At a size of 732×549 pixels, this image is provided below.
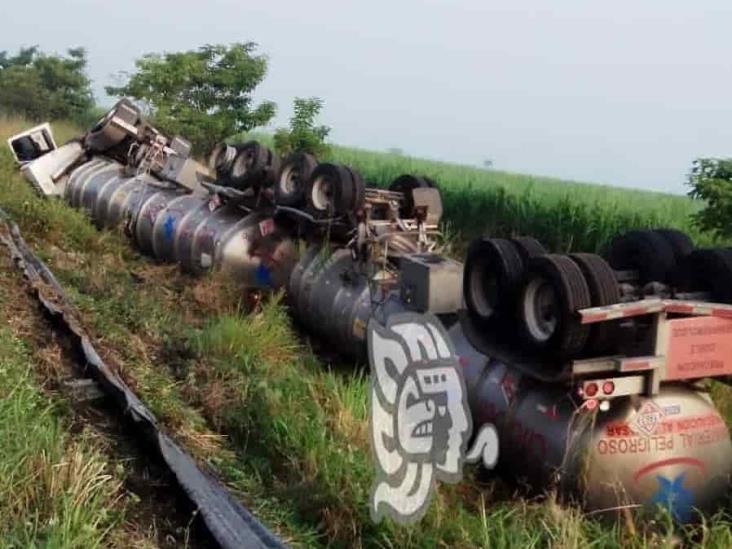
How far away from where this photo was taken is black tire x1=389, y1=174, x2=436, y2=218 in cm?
780

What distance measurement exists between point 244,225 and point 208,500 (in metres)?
Result: 4.98

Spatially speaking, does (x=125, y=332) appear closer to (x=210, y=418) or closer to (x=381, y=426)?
(x=210, y=418)

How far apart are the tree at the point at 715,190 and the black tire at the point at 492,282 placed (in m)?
3.67

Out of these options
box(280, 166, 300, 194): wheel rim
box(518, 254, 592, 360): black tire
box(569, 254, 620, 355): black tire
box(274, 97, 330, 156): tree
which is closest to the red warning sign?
box(569, 254, 620, 355): black tire

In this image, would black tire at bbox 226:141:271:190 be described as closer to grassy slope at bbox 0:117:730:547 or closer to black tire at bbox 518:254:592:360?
grassy slope at bbox 0:117:730:547

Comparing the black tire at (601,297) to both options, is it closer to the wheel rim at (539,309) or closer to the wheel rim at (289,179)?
the wheel rim at (539,309)

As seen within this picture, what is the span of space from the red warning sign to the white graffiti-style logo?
1234mm

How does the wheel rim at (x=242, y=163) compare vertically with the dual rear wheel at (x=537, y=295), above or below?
above

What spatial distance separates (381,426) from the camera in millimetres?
3691

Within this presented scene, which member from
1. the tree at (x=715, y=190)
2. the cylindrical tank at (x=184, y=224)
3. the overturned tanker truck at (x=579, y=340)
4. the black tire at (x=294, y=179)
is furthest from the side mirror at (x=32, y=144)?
the tree at (x=715, y=190)

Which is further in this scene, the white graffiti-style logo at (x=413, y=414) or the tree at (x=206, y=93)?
the tree at (x=206, y=93)

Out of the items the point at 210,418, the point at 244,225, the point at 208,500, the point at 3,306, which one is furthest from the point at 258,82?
the point at 208,500

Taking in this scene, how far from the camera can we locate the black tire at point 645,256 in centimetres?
504

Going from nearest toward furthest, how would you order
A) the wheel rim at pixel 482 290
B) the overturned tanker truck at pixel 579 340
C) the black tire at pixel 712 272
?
the overturned tanker truck at pixel 579 340 < the black tire at pixel 712 272 < the wheel rim at pixel 482 290
